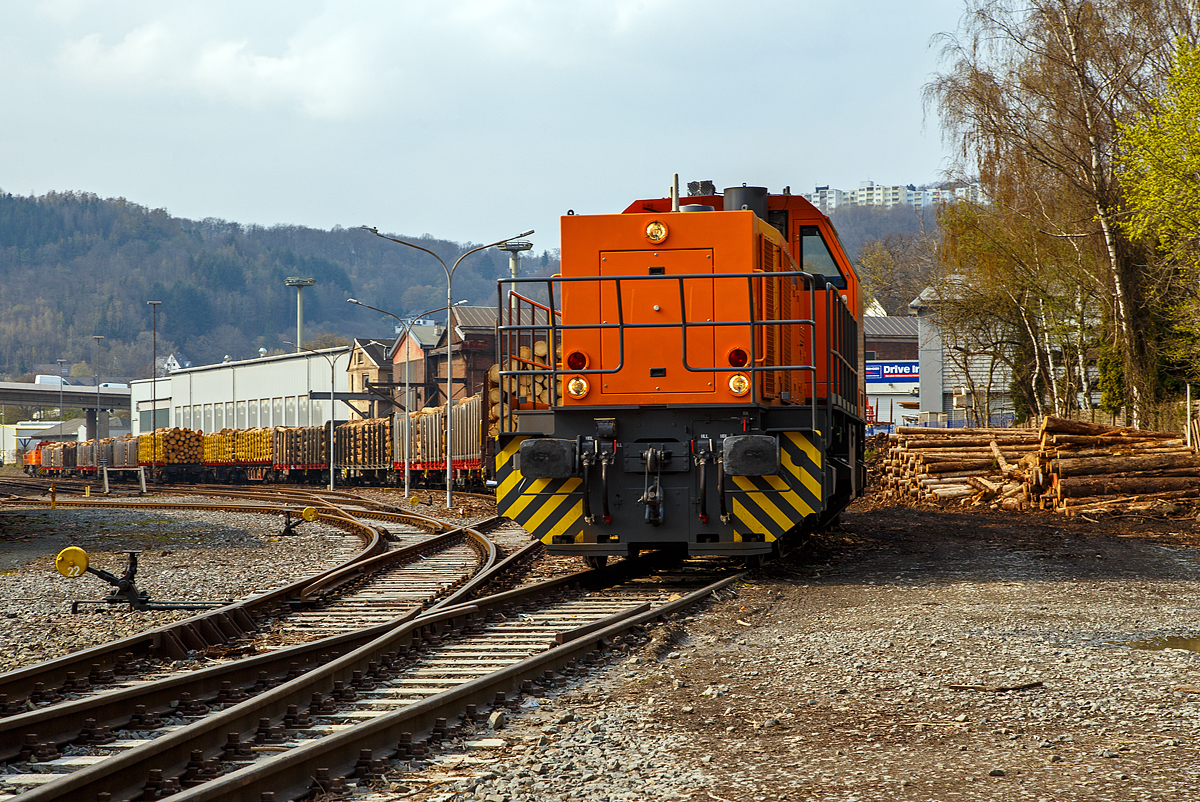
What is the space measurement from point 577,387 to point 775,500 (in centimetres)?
204

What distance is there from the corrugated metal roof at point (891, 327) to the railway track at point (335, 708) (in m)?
59.4

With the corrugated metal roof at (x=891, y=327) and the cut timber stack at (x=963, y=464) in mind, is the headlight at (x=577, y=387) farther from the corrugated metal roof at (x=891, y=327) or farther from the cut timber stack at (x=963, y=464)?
the corrugated metal roof at (x=891, y=327)

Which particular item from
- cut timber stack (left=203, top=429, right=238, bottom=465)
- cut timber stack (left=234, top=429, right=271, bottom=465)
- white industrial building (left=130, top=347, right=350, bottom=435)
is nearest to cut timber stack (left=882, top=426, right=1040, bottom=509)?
cut timber stack (left=234, top=429, right=271, bottom=465)

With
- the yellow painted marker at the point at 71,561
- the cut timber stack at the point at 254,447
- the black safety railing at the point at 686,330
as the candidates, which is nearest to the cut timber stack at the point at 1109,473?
the black safety railing at the point at 686,330

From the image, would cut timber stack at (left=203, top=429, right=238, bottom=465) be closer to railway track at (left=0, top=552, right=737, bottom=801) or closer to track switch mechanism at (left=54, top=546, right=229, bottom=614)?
track switch mechanism at (left=54, top=546, right=229, bottom=614)

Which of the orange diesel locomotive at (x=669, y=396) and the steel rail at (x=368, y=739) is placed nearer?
the steel rail at (x=368, y=739)

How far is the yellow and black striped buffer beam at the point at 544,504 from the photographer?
31.6 feet

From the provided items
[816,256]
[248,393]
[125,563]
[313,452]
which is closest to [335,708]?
[816,256]

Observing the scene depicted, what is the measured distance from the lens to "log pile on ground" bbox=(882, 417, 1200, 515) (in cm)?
1786

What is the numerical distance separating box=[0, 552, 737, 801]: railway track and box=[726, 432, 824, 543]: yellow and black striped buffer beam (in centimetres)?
113

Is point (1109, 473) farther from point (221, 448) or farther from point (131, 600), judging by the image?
point (221, 448)

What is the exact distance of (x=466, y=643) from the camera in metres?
6.99

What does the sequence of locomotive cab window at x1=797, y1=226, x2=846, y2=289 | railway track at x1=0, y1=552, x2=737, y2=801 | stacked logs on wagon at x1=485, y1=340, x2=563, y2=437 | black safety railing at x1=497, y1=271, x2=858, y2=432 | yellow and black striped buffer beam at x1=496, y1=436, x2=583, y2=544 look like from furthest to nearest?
1. locomotive cab window at x1=797, y1=226, x2=846, y2=289
2. stacked logs on wagon at x1=485, y1=340, x2=563, y2=437
3. yellow and black striped buffer beam at x1=496, y1=436, x2=583, y2=544
4. black safety railing at x1=497, y1=271, x2=858, y2=432
5. railway track at x1=0, y1=552, x2=737, y2=801

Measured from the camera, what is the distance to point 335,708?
5301mm
